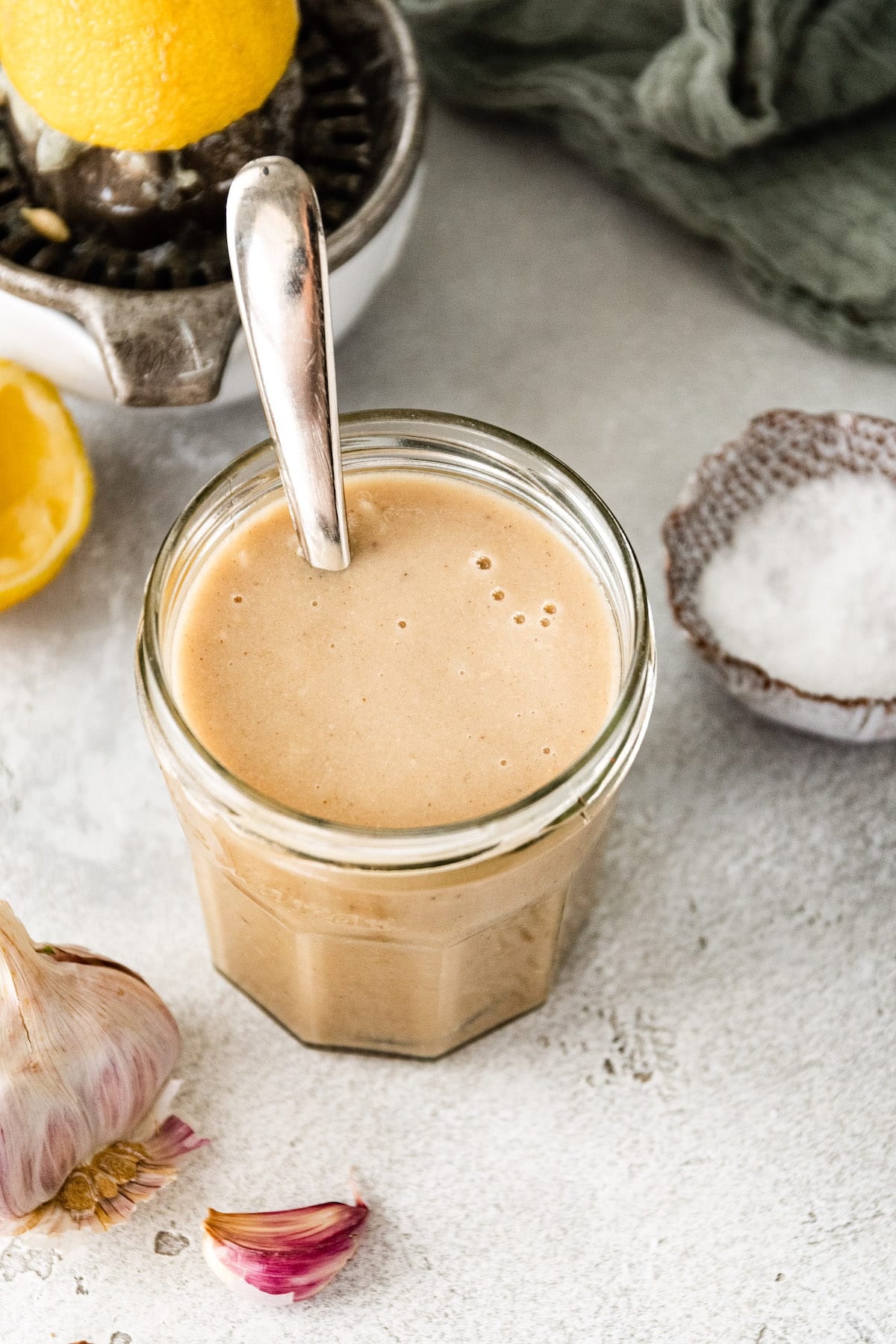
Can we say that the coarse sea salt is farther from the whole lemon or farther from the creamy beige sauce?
the whole lemon

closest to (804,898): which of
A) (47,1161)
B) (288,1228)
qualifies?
(288,1228)

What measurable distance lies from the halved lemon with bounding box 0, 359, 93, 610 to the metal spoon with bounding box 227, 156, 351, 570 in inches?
10.7

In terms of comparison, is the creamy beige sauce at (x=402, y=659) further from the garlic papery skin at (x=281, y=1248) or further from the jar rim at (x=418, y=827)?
the garlic papery skin at (x=281, y=1248)

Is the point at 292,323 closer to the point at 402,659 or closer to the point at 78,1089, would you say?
the point at 402,659

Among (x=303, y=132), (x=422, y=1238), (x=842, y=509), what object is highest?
(x=303, y=132)

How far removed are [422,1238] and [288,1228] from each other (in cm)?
8

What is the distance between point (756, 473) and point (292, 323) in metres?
0.44

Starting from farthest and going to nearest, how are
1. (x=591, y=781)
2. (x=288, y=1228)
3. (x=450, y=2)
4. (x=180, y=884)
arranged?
1. (x=450, y=2)
2. (x=180, y=884)
3. (x=288, y=1228)
4. (x=591, y=781)

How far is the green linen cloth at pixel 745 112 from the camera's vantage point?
1024 mm

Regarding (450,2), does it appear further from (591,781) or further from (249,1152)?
(249,1152)

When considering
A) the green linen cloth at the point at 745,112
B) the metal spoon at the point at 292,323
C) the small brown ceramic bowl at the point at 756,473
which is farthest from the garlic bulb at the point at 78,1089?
the green linen cloth at the point at 745,112

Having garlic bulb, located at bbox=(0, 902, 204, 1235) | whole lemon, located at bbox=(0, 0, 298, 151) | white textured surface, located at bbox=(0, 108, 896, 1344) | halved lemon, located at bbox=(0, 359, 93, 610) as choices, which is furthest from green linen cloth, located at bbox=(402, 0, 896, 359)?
garlic bulb, located at bbox=(0, 902, 204, 1235)

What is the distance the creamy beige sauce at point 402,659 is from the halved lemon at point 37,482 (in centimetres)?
22

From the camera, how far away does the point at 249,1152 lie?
31.3 inches
